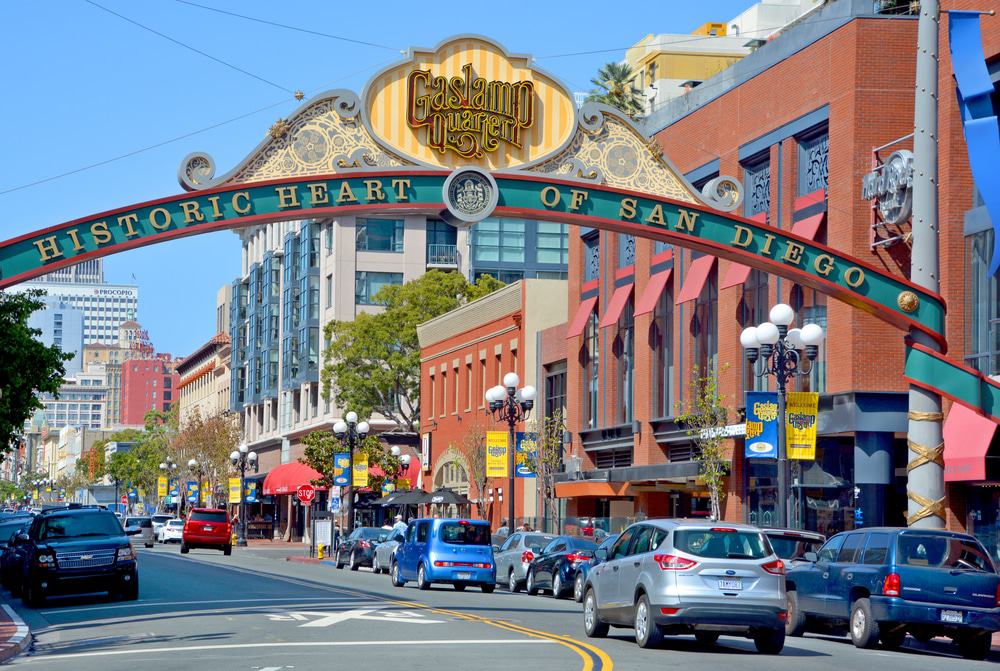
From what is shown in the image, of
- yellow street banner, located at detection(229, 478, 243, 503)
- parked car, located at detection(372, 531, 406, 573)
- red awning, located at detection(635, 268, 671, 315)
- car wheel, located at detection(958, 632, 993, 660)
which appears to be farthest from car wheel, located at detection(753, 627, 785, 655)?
yellow street banner, located at detection(229, 478, 243, 503)

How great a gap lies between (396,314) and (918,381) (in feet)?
187

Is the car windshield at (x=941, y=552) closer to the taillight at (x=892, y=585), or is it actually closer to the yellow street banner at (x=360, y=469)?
the taillight at (x=892, y=585)

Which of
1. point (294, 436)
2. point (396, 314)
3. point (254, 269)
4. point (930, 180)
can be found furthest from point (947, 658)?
point (254, 269)

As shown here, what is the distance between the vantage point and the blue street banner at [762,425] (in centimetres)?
2897

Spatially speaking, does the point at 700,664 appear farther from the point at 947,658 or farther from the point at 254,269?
the point at 254,269

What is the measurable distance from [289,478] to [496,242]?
67.7 ft

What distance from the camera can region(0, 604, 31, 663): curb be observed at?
18438mm

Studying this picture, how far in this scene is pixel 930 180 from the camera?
75.3 feet

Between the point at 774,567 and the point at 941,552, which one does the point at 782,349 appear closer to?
the point at 941,552

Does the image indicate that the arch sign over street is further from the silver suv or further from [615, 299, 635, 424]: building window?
[615, 299, 635, 424]: building window

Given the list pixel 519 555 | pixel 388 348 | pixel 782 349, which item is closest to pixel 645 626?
pixel 782 349

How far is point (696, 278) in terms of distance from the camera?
143ft

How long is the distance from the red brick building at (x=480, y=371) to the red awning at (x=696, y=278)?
43.1 feet

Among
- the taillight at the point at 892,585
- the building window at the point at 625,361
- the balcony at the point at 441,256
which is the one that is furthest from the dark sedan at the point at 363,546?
the balcony at the point at 441,256
